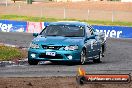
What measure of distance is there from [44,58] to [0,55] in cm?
309

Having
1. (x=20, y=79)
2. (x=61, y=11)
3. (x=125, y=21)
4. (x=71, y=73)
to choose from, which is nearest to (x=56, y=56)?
(x=71, y=73)

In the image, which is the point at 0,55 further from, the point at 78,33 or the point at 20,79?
the point at 20,79

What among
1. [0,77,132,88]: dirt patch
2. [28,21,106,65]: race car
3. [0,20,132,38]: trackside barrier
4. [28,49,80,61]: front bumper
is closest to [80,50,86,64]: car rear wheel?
[28,21,106,65]: race car

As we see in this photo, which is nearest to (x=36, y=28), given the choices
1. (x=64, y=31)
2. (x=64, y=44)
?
(x=64, y=31)

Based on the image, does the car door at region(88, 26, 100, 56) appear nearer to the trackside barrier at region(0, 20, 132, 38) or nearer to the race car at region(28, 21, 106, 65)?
the race car at region(28, 21, 106, 65)

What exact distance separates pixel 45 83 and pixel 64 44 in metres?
5.99

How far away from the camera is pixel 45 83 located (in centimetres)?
1267

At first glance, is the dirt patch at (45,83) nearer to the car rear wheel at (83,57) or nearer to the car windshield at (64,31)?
the car rear wheel at (83,57)

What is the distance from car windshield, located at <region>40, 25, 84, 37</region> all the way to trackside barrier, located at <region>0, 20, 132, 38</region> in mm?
19828

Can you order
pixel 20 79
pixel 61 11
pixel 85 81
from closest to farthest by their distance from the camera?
pixel 85 81
pixel 20 79
pixel 61 11

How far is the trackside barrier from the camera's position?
3984 cm

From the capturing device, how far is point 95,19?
66562 mm

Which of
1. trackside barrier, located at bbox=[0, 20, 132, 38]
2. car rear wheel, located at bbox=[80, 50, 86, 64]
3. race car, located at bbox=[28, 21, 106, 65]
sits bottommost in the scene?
trackside barrier, located at bbox=[0, 20, 132, 38]

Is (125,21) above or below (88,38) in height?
below
